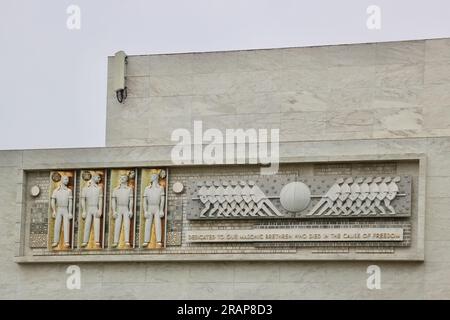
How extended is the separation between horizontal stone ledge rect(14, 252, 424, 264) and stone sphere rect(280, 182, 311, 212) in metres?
0.80

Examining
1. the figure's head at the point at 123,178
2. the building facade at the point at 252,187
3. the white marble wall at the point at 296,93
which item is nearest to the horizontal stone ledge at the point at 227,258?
the building facade at the point at 252,187

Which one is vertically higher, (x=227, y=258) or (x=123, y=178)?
(x=123, y=178)

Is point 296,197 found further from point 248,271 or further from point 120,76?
point 120,76

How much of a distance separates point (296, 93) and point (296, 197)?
2382 millimetres

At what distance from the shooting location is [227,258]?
2391cm

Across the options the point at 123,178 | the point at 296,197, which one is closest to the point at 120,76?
the point at 123,178

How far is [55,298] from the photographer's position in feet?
81.4

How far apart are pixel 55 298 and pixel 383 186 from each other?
243 inches

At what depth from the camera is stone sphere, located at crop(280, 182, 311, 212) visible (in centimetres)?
2370

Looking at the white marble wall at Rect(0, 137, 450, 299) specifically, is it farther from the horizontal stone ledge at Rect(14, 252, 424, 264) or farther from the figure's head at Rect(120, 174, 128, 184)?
the figure's head at Rect(120, 174, 128, 184)

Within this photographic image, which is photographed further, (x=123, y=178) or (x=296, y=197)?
(x=123, y=178)

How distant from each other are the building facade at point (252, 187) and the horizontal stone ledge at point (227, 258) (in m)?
0.02

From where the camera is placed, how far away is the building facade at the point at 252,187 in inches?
919
